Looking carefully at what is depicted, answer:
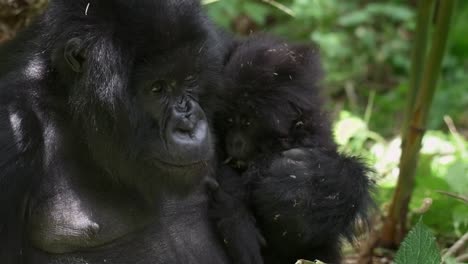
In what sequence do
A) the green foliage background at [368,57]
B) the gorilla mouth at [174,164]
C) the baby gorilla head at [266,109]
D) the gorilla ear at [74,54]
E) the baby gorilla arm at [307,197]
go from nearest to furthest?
1. the gorilla ear at [74,54]
2. the gorilla mouth at [174,164]
3. the baby gorilla arm at [307,197]
4. the baby gorilla head at [266,109]
5. the green foliage background at [368,57]

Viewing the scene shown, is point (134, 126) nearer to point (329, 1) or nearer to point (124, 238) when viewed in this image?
point (124, 238)

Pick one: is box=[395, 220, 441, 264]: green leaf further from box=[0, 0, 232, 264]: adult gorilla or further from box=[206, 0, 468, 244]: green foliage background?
box=[206, 0, 468, 244]: green foliage background

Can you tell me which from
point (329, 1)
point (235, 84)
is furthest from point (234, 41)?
point (329, 1)

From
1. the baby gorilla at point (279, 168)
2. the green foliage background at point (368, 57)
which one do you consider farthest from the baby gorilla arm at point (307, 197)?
the green foliage background at point (368, 57)

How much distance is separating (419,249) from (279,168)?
899mm

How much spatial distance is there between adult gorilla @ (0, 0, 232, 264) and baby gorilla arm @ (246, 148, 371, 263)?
18.9 inches

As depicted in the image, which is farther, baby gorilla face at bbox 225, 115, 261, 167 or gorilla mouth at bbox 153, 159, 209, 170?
baby gorilla face at bbox 225, 115, 261, 167

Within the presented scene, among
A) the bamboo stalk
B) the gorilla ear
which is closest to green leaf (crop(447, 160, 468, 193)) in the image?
the bamboo stalk

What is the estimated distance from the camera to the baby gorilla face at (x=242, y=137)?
353 cm

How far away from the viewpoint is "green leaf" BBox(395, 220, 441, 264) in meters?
2.68

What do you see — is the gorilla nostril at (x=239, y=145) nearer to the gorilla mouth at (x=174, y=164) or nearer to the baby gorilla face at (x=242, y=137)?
the baby gorilla face at (x=242, y=137)

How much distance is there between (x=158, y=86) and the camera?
295 cm

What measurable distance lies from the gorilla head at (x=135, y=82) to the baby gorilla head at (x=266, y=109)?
20.1 inches

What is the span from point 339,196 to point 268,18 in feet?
21.2
